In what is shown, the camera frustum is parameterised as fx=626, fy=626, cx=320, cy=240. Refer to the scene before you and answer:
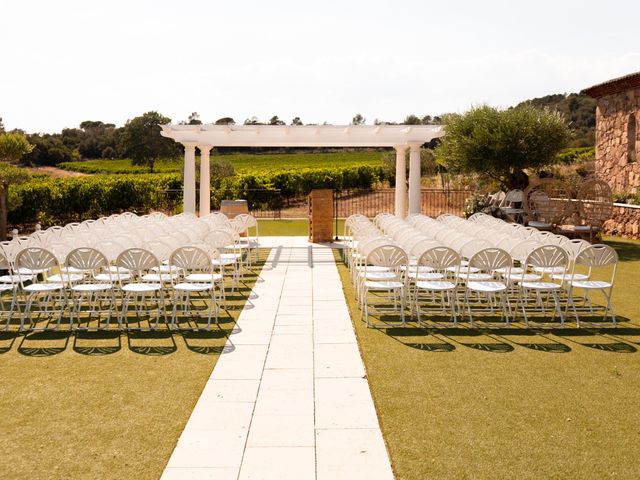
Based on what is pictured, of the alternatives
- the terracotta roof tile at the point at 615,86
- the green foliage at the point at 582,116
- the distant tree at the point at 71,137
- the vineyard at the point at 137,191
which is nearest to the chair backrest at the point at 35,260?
the vineyard at the point at 137,191

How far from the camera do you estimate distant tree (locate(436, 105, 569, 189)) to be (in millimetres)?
19359

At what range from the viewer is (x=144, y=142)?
56.5 m

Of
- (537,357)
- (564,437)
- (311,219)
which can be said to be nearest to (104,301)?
(537,357)

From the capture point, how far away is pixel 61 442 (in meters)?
3.98

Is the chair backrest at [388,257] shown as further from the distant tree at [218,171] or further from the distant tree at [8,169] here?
the distant tree at [218,171]

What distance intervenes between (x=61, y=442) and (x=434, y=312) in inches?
197

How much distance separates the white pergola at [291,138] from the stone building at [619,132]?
25.5 ft

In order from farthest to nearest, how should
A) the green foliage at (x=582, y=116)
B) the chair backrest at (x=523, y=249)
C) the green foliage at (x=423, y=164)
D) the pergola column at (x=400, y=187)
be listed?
1. the green foliage at (x=582, y=116)
2. the green foliage at (x=423, y=164)
3. the pergola column at (x=400, y=187)
4. the chair backrest at (x=523, y=249)

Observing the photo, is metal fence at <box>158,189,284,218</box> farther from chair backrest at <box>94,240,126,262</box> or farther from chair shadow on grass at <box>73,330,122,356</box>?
chair shadow on grass at <box>73,330,122,356</box>

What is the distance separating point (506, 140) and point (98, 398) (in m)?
16.8

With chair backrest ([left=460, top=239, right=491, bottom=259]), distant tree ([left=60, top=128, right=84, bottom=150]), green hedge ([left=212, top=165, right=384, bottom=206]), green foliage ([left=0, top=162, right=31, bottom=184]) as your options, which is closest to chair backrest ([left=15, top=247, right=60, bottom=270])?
chair backrest ([left=460, top=239, right=491, bottom=259])

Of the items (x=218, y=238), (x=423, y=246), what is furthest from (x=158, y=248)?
(x=423, y=246)

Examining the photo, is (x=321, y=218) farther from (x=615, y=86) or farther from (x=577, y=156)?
(x=577, y=156)

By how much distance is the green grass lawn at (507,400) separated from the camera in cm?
371
